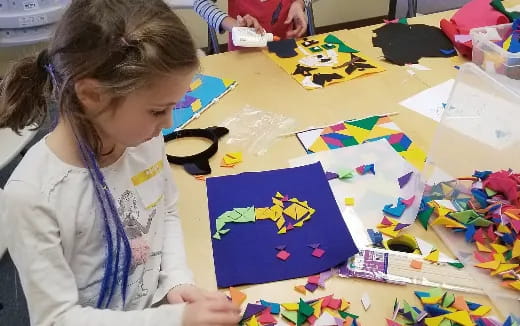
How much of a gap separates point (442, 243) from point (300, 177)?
30 centimetres

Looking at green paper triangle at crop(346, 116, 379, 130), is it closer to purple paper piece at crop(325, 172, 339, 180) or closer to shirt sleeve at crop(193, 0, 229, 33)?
purple paper piece at crop(325, 172, 339, 180)

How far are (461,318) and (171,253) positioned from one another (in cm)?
47

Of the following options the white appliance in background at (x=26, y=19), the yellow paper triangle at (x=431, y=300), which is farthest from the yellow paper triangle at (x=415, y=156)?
the white appliance in background at (x=26, y=19)

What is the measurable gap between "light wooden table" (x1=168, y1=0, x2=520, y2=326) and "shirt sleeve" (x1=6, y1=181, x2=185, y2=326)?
0.17m

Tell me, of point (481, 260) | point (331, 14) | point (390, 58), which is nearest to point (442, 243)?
point (481, 260)

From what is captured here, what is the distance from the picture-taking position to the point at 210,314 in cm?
70

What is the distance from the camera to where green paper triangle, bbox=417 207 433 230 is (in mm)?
965

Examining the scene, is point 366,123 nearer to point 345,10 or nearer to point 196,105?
point 196,105

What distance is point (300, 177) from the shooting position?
1.07 m

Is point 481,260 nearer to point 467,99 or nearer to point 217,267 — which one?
point 467,99

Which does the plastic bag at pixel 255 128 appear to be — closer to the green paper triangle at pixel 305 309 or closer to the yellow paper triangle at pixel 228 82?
the yellow paper triangle at pixel 228 82

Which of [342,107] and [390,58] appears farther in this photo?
[390,58]

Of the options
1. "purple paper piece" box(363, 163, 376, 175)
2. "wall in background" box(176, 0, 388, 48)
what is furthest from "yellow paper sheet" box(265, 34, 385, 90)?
"wall in background" box(176, 0, 388, 48)

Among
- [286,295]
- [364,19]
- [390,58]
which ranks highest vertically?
[390,58]
